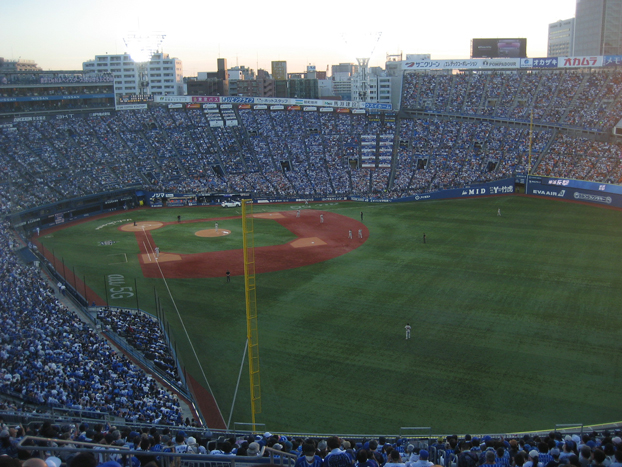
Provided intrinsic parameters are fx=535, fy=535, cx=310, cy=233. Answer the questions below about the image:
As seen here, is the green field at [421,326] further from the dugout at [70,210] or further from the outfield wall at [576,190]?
the outfield wall at [576,190]

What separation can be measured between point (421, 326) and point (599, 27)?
17117 centimetres

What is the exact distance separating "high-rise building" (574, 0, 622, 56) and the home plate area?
15105 cm

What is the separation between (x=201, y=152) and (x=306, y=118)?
60.2 ft

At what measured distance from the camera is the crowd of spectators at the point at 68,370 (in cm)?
1845

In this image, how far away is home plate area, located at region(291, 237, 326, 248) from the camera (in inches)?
1876

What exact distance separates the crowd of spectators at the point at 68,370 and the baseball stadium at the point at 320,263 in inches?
4.4

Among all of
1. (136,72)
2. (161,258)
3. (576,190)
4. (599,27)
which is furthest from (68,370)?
(599,27)

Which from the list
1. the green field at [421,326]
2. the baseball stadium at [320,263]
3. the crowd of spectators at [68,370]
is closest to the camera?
the crowd of spectators at [68,370]

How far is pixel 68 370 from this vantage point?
2019 cm

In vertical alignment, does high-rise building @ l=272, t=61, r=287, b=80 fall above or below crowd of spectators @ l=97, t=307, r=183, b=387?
above

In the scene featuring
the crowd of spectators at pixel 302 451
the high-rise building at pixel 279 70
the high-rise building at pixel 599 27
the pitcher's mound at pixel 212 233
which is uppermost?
the high-rise building at pixel 599 27

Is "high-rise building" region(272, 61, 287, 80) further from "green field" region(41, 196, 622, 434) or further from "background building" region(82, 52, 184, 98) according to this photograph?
"green field" region(41, 196, 622, 434)

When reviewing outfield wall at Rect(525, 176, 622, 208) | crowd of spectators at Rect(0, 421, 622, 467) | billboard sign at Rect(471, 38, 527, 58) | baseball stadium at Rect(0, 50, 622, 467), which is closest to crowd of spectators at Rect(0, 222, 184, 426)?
baseball stadium at Rect(0, 50, 622, 467)

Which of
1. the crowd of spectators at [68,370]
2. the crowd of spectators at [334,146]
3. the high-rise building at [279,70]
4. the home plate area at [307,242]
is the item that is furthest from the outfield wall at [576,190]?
the high-rise building at [279,70]
